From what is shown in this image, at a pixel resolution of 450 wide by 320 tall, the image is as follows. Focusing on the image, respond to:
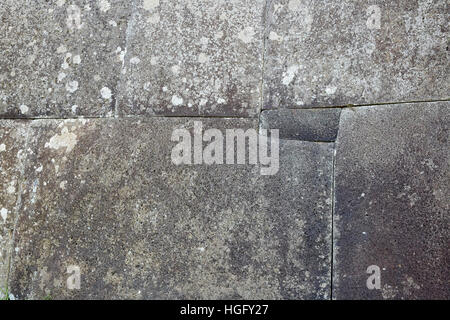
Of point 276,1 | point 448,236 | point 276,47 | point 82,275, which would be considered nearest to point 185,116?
point 276,47

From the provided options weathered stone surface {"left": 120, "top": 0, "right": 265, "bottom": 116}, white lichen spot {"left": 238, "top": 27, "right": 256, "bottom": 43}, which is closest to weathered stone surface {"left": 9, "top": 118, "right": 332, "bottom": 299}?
weathered stone surface {"left": 120, "top": 0, "right": 265, "bottom": 116}

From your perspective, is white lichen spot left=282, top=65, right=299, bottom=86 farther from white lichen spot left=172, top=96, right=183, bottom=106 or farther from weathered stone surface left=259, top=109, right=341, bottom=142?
white lichen spot left=172, top=96, right=183, bottom=106

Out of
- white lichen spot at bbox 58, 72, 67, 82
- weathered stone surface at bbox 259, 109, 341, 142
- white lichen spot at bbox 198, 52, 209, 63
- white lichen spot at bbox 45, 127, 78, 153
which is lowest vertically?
white lichen spot at bbox 45, 127, 78, 153

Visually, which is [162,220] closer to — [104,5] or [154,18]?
[154,18]

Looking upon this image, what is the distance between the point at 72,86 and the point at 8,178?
2.06 ft

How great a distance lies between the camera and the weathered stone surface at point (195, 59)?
2049mm

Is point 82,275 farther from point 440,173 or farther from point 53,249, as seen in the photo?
point 440,173

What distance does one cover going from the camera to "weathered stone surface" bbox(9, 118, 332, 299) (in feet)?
6.24

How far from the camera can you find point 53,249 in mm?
2096

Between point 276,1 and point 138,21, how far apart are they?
0.75 metres

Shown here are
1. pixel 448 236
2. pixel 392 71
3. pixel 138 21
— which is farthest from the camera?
pixel 138 21

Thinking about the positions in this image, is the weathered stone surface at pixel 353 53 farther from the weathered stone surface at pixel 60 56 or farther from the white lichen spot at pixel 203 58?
the weathered stone surface at pixel 60 56

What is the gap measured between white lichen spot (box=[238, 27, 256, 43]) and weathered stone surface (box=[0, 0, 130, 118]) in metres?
0.65

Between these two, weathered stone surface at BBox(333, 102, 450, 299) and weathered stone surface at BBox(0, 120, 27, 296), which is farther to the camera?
weathered stone surface at BBox(0, 120, 27, 296)
